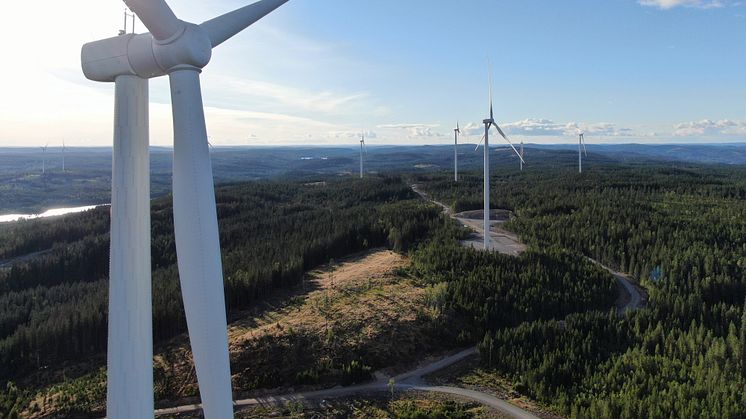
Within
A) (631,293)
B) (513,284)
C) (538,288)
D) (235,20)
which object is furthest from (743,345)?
(235,20)

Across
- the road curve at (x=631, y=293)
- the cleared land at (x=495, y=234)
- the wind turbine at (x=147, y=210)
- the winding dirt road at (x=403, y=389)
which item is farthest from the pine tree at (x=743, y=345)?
the wind turbine at (x=147, y=210)

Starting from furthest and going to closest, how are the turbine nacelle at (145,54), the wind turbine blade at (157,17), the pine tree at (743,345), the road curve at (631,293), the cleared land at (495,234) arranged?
1. the cleared land at (495,234)
2. the road curve at (631,293)
3. the pine tree at (743,345)
4. the turbine nacelle at (145,54)
5. the wind turbine blade at (157,17)

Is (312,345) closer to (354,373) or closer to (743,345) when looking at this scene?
(354,373)

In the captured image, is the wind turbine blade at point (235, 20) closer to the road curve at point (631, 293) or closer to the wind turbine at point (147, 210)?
the wind turbine at point (147, 210)

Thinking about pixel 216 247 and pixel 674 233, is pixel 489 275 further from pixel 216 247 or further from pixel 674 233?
pixel 216 247

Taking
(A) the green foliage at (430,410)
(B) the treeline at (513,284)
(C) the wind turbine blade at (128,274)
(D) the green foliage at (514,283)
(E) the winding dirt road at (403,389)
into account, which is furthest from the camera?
(D) the green foliage at (514,283)

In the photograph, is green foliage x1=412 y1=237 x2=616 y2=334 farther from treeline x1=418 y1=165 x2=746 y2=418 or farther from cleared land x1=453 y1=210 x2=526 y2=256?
cleared land x1=453 y1=210 x2=526 y2=256

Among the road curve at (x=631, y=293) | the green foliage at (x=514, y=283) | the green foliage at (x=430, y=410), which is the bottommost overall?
the green foliage at (x=430, y=410)

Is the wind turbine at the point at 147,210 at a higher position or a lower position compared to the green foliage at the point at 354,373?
higher

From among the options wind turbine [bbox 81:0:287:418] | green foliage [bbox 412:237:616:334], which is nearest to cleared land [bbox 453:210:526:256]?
green foliage [bbox 412:237:616:334]
